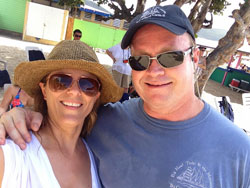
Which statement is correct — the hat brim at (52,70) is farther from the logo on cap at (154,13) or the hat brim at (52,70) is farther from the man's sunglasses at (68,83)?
the logo on cap at (154,13)

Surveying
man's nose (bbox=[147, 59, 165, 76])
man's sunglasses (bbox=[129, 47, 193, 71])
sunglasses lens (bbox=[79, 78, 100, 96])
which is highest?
man's sunglasses (bbox=[129, 47, 193, 71])

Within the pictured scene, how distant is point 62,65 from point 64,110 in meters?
0.30

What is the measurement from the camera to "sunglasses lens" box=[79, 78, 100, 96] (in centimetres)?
154

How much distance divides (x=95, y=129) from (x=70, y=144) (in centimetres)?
22

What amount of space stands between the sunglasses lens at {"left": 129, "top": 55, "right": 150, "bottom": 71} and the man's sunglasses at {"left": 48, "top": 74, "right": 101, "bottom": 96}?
310mm

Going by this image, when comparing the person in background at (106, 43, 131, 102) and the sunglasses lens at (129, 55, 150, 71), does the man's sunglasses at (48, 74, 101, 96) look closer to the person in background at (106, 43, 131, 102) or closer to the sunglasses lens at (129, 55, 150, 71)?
the sunglasses lens at (129, 55, 150, 71)

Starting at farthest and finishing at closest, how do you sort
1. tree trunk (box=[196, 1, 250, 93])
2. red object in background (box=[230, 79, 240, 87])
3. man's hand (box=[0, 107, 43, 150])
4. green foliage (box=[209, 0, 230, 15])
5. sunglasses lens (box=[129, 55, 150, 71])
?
red object in background (box=[230, 79, 240, 87]) < green foliage (box=[209, 0, 230, 15]) < tree trunk (box=[196, 1, 250, 93]) < sunglasses lens (box=[129, 55, 150, 71]) < man's hand (box=[0, 107, 43, 150])

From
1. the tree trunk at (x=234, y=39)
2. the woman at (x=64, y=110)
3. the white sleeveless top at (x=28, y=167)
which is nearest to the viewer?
the white sleeveless top at (x=28, y=167)

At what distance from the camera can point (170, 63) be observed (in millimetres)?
1409

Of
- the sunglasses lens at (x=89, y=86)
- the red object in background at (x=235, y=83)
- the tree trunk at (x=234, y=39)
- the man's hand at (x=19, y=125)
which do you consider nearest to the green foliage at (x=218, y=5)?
the tree trunk at (x=234, y=39)

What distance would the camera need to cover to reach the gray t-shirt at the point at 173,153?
125 centimetres

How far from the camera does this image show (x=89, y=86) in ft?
5.12

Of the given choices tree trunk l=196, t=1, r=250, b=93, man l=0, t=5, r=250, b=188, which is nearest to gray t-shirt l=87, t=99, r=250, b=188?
man l=0, t=5, r=250, b=188

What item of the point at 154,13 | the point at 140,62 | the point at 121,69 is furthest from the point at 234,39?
the point at 140,62
